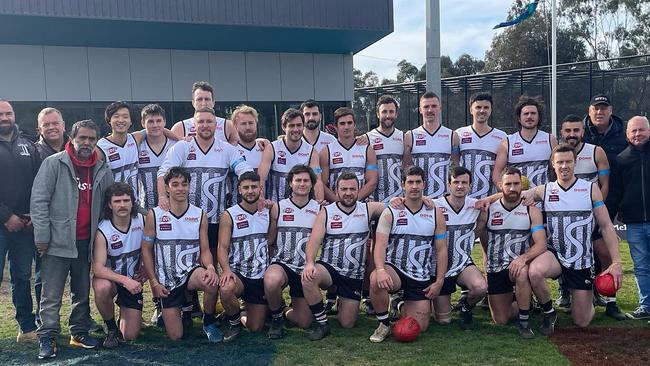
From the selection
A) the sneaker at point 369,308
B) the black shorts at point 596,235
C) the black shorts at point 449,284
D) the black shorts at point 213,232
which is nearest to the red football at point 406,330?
the black shorts at point 449,284

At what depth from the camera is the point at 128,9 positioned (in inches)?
462

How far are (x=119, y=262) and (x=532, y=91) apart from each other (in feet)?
54.2

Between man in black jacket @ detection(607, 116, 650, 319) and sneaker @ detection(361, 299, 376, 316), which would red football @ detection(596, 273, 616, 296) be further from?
sneaker @ detection(361, 299, 376, 316)

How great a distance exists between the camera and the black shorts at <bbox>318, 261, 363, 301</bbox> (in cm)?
529

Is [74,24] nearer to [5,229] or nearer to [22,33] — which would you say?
[22,33]

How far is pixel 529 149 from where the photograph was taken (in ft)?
19.2

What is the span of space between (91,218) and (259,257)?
4.69ft

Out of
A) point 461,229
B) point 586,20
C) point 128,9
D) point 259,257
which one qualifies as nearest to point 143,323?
point 259,257

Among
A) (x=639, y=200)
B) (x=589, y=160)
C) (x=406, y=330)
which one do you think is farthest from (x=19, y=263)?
(x=639, y=200)

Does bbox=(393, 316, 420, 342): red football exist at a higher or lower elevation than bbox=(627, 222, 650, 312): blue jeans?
lower

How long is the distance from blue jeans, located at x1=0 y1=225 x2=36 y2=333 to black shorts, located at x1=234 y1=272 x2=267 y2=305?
1.76m

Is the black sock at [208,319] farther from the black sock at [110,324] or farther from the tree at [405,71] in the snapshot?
the tree at [405,71]

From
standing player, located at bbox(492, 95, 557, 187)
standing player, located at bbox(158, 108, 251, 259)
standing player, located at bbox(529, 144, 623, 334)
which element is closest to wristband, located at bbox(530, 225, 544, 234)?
standing player, located at bbox(529, 144, 623, 334)

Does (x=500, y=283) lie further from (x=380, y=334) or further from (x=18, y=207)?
(x=18, y=207)
